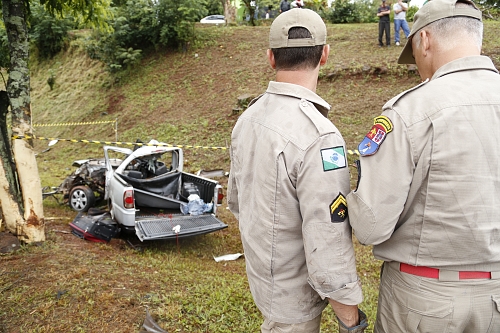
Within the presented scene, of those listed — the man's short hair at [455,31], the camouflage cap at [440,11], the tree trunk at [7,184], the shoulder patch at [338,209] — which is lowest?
the tree trunk at [7,184]

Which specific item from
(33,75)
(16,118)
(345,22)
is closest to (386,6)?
(345,22)

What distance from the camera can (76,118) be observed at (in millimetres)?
15375

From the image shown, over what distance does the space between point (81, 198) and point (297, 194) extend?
707 centimetres

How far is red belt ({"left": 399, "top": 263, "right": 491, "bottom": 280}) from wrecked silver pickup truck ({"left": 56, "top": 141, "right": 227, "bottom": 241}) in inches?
174

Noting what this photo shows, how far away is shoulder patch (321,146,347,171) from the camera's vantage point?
176 cm

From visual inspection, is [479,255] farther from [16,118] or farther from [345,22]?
[345,22]

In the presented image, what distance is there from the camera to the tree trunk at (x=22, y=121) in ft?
15.9

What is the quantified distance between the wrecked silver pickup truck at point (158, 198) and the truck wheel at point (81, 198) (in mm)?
978

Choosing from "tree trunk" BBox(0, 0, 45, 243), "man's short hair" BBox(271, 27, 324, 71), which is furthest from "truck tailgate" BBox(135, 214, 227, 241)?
"man's short hair" BBox(271, 27, 324, 71)

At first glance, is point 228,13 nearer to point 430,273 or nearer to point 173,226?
point 173,226

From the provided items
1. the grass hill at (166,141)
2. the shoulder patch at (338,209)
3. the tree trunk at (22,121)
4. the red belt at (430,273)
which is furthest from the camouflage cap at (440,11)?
the tree trunk at (22,121)

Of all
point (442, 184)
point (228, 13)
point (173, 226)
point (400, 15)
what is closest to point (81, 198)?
point (173, 226)

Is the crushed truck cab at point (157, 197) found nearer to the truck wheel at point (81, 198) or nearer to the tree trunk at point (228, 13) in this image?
→ the truck wheel at point (81, 198)

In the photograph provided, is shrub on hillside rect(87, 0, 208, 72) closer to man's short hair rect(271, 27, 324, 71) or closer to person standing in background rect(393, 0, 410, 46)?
person standing in background rect(393, 0, 410, 46)
